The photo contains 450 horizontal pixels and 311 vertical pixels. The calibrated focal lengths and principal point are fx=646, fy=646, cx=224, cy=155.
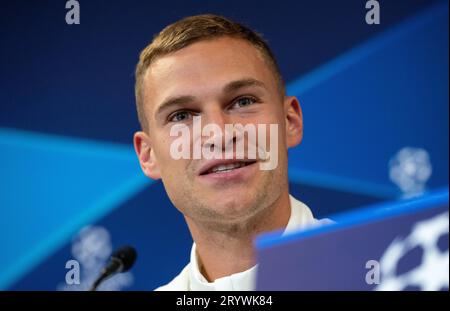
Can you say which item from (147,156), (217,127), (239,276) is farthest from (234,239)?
(147,156)

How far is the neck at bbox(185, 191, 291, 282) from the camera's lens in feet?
4.45

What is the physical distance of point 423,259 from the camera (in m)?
0.55

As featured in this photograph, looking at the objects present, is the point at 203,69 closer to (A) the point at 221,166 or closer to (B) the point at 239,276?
(A) the point at 221,166

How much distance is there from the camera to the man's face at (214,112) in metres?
1.31

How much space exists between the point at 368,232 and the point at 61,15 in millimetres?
1554

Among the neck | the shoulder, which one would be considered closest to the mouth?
the neck

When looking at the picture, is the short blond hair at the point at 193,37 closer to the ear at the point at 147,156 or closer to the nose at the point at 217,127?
the ear at the point at 147,156

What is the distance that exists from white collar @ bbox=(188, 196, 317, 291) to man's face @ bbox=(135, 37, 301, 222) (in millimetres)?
89

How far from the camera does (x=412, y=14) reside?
1861 mm

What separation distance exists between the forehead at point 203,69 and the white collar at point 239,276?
A: 29 centimetres

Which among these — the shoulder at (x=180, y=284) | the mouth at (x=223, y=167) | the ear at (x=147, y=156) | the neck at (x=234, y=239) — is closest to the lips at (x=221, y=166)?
the mouth at (x=223, y=167)

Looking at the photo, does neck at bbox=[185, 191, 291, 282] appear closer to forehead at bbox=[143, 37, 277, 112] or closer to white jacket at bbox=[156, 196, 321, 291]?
white jacket at bbox=[156, 196, 321, 291]
